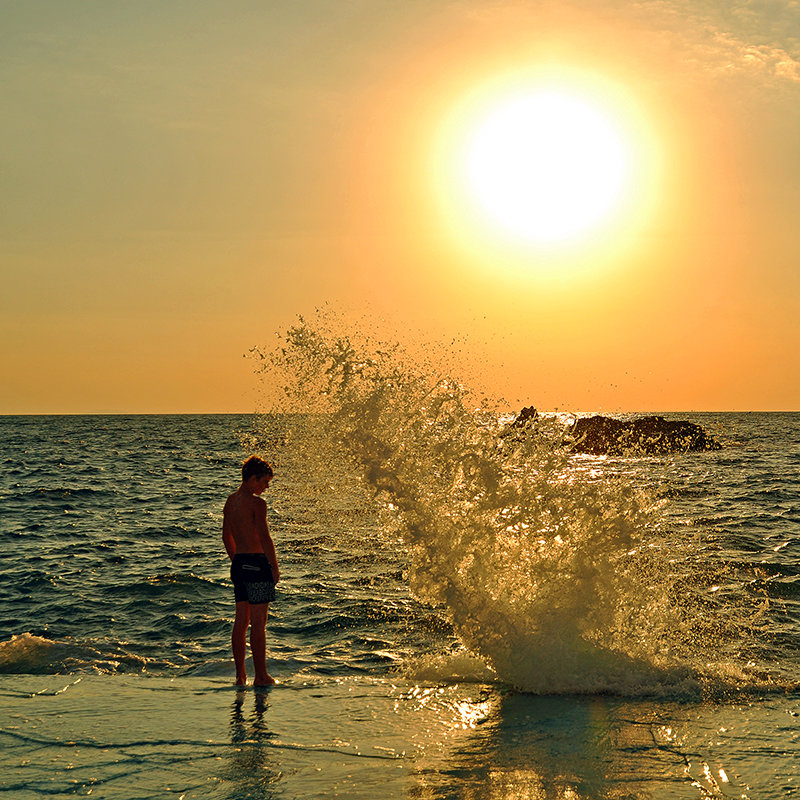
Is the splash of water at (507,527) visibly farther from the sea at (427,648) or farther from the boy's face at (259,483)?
the boy's face at (259,483)

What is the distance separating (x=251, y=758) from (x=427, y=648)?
192 inches

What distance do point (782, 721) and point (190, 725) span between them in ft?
15.4

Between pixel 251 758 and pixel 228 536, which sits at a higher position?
pixel 228 536

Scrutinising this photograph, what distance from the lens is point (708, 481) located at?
33656 mm

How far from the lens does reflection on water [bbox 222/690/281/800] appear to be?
4.96 metres

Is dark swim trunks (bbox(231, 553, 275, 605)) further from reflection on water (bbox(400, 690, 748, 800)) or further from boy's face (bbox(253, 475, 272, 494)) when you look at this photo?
reflection on water (bbox(400, 690, 748, 800))

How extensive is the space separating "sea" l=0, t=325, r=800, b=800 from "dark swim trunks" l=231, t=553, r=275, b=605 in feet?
2.83

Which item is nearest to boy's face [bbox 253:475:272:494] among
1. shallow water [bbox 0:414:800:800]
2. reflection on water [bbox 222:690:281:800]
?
shallow water [bbox 0:414:800:800]

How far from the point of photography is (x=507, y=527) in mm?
8602

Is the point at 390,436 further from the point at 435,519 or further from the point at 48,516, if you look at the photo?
the point at 48,516

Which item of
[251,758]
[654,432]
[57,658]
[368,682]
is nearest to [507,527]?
[368,682]

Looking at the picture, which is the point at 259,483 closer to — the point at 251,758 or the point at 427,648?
the point at 251,758

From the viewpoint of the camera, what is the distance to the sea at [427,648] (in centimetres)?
536

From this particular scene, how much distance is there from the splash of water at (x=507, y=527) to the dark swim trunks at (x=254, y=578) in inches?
69.4
